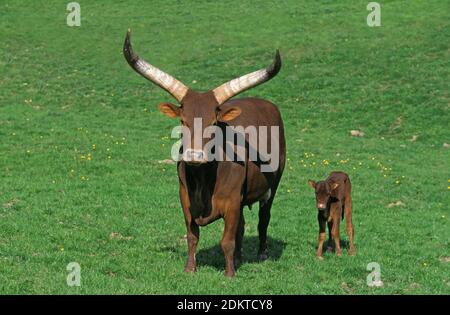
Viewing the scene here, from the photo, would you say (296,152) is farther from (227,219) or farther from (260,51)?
(260,51)

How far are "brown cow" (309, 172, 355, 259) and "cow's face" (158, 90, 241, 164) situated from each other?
2993 millimetres

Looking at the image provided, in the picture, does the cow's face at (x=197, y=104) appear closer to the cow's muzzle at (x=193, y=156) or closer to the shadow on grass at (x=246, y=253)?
the cow's muzzle at (x=193, y=156)

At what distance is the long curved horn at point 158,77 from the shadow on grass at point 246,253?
10.3 feet

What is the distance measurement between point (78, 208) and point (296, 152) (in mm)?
10235

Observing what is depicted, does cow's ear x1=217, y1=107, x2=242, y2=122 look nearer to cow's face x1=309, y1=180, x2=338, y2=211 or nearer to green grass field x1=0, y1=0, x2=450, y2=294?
green grass field x1=0, y1=0, x2=450, y2=294

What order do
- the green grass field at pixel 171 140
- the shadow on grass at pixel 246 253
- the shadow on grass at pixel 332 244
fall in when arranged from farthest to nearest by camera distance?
the shadow on grass at pixel 332 244
the shadow on grass at pixel 246 253
the green grass field at pixel 171 140

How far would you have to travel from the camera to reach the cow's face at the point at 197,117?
9.02 meters

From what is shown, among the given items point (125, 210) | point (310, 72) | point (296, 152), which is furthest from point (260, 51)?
point (125, 210)

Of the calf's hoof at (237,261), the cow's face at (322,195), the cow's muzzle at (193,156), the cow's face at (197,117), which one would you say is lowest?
the calf's hoof at (237,261)

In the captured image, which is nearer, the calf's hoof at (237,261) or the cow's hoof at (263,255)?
the calf's hoof at (237,261)

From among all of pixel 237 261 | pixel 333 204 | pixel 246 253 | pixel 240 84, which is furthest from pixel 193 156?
pixel 333 204

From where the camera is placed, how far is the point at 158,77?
9.88 meters

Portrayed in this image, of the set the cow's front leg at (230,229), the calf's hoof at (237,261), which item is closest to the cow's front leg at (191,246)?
the cow's front leg at (230,229)

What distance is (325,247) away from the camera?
12.8 metres
